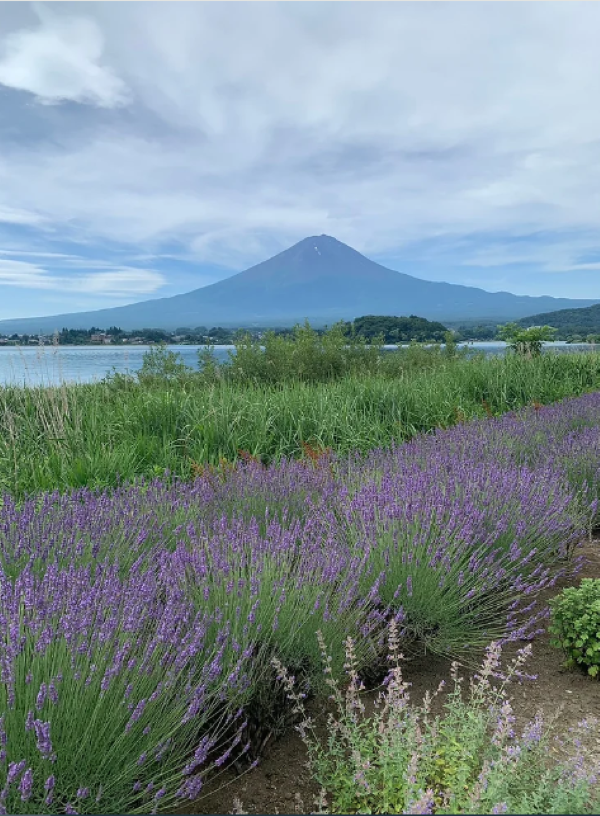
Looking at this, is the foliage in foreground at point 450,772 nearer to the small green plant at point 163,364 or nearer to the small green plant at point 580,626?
the small green plant at point 580,626

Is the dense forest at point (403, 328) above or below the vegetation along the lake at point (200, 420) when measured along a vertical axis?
above

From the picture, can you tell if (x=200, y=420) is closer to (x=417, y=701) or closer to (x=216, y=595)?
(x=216, y=595)

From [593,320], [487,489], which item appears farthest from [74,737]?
[593,320]

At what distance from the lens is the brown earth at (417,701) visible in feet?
5.82

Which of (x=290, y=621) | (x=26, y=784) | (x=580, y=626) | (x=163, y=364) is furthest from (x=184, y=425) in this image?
(x=163, y=364)

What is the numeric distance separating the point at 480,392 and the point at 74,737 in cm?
922

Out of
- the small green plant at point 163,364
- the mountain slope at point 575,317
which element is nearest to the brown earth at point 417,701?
the small green plant at point 163,364

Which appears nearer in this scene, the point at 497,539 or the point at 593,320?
the point at 497,539

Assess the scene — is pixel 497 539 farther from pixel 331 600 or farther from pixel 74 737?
pixel 74 737

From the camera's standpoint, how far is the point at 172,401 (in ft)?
22.5

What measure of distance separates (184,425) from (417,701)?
15.2 ft

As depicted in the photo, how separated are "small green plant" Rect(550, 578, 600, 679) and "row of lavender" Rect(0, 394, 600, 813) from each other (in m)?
0.13

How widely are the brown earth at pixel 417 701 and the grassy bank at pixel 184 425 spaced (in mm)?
2767

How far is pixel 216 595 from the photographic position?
214 centimetres
